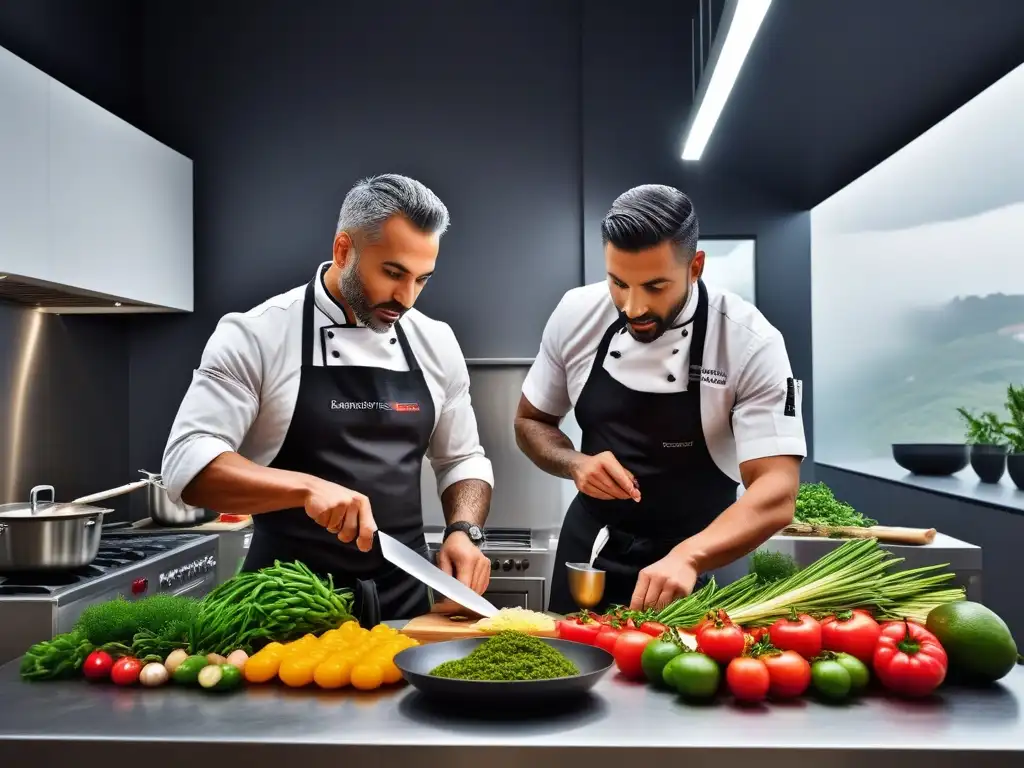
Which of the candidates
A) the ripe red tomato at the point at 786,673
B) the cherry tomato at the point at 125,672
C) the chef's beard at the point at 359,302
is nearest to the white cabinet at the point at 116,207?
the chef's beard at the point at 359,302

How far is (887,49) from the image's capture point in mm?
2928

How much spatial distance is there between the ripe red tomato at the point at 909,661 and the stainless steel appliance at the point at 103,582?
2237mm

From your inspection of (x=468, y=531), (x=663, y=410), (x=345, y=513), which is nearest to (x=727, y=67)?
(x=663, y=410)

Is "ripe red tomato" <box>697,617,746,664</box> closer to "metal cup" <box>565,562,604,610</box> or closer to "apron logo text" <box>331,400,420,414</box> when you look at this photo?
"metal cup" <box>565,562,604,610</box>

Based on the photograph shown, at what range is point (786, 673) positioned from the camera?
1.35m

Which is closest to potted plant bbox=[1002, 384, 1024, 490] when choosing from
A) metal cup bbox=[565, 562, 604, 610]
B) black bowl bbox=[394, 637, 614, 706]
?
metal cup bbox=[565, 562, 604, 610]

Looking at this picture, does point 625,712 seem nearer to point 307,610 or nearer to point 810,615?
point 810,615

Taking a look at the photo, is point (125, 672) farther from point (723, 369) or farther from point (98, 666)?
point (723, 369)

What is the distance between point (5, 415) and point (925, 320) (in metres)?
4.13

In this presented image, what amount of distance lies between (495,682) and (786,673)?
43 centimetres

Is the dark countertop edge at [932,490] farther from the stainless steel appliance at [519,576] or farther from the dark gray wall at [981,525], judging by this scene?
the stainless steel appliance at [519,576]

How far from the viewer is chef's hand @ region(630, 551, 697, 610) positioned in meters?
1.83

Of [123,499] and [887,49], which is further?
[123,499]

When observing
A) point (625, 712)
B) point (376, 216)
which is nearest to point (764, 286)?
point (376, 216)
